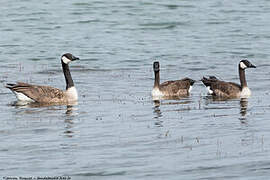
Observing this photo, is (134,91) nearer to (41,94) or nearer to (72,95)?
(72,95)

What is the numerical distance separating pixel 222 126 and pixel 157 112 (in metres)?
2.53

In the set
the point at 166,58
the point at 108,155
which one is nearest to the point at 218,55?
the point at 166,58

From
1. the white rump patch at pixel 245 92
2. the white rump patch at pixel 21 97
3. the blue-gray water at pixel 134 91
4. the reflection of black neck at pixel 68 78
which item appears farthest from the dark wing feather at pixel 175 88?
the white rump patch at pixel 21 97

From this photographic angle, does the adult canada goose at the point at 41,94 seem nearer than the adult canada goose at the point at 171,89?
Yes

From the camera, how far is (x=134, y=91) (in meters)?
20.1

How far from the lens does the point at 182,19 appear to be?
127 feet

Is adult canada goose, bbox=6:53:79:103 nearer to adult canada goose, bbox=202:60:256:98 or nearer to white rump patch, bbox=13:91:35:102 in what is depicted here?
white rump patch, bbox=13:91:35:102

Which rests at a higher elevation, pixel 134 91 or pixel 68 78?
pixel 68 78

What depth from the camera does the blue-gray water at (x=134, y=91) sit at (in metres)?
11.2

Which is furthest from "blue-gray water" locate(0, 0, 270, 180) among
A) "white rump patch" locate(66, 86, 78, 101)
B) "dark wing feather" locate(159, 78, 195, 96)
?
"dark wing feather" locate(159, 78, 195, 96)

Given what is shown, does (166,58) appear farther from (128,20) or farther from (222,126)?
(222,126)

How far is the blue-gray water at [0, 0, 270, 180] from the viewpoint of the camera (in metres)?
11.2

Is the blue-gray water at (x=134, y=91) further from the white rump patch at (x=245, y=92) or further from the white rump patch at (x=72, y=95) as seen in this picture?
the white rump patch at (x=245, y=92)

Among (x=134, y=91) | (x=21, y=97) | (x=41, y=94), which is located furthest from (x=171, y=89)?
(x=21, y=97)
